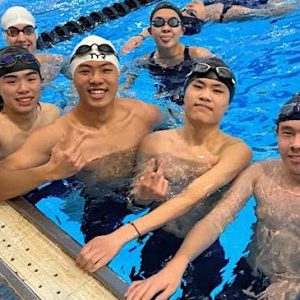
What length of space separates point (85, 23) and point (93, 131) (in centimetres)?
444

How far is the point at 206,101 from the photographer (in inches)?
131

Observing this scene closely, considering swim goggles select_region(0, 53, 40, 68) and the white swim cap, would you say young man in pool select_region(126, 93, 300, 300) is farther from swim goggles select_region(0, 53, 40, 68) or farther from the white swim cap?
swim goggles select_region(0, 53, 40, 68)

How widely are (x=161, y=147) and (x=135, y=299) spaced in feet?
4.29

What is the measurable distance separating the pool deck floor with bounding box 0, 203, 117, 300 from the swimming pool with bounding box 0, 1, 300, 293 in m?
0.42

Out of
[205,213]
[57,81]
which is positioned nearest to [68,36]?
[57,81]

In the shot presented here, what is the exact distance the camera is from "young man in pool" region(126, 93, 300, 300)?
2.87m

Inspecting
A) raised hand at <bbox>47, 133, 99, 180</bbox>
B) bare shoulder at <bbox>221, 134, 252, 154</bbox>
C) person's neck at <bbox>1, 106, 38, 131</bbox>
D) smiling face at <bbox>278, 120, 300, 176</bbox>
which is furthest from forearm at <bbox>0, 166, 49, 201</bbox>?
smiling face at <bbox>278, 120, 300, 176</bbox>

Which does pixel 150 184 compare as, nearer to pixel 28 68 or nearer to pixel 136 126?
pixel 136 126

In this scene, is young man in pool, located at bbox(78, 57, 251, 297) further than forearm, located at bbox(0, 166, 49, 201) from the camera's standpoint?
No

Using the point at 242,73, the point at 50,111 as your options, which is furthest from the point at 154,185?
the point at 242,73

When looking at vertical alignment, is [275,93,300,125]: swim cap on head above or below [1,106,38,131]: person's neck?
above

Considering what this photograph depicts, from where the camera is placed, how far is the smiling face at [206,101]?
3.33 m

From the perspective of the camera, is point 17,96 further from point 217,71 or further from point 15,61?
point 217,71

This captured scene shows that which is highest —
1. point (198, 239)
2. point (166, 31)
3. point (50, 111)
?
point (166, 31)
